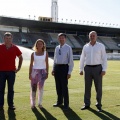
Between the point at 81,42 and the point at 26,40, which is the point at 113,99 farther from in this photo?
the point at 81,42

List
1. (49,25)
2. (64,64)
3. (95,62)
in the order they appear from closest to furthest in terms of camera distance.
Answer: (95,62) → (64,64) → (49,25)

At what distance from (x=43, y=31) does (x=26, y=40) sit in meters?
9.02

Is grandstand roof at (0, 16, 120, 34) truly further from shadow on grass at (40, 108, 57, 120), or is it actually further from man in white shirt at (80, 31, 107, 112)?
shadow on grass at (40, 108, 57, 120)

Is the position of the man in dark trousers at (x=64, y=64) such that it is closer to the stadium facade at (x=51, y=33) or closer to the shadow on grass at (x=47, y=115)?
the shadow on grass at (x=47, y=115)

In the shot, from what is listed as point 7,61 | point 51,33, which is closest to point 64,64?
point 7,61

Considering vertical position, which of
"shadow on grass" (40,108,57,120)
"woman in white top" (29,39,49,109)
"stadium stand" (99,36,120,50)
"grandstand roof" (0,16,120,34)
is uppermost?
"grandstand roof" (0,16,120,34)

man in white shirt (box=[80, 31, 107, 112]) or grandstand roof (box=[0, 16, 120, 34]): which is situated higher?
grandstand roof (box=[0, 16, 120, 34])

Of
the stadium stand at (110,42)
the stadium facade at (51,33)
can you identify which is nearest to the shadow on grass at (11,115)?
the stadium facade at (51,33)

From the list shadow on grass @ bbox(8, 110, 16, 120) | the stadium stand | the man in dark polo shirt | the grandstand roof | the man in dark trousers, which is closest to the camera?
shadow on grass @ bbox(8, 110, 16, 120)

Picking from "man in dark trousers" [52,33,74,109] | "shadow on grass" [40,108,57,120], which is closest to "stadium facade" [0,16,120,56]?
"man in dark trousers" [52,33,74,109]

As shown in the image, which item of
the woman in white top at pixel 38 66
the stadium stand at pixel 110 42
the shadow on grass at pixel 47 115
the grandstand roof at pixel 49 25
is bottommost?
the shadow on grass at pixel 47 115

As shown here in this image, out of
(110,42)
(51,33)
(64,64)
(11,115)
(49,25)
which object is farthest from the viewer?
(110,42)

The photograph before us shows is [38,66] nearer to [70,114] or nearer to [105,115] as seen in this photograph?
[70,114]

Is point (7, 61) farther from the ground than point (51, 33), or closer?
closer
